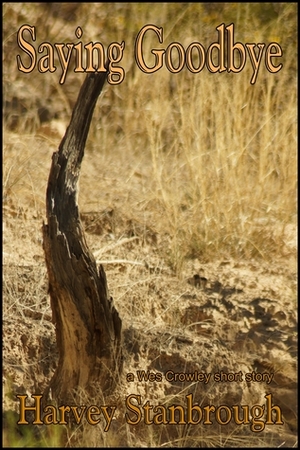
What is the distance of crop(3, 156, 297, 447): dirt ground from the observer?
319 cm

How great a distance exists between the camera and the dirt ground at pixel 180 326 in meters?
3.19

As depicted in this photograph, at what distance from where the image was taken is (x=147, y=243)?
4238 millimetres

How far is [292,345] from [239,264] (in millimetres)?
688

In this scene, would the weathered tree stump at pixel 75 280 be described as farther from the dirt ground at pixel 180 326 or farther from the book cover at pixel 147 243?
the dirt ground at pixel 180 326

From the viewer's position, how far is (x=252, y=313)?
365 cm

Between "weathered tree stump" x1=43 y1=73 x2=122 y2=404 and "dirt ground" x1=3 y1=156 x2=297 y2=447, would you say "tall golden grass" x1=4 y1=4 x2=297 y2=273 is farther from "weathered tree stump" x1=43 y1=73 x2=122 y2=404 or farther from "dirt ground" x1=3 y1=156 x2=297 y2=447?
"weathered tree stump" x1=43 y1=73 x2=122 y2=404

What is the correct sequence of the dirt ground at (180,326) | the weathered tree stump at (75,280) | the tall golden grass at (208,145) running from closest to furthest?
1. the weathered tree stump at (75,280)
2. the dirt ground at (180,326)
3. the tall golden grass at (208,145)

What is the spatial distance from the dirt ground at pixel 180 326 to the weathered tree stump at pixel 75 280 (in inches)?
9.7

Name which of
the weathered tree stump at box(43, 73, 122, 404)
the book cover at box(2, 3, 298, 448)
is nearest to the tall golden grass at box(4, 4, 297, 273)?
the book cover at box(2, 3, 298, 448)

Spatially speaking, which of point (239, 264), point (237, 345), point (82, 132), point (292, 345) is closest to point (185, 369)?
point (237, 345)

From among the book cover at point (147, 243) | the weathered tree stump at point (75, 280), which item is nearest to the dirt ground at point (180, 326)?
the book cover at point (147, 243)

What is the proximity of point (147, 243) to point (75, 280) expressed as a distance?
1.51m

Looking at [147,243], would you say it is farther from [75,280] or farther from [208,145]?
[75,280]

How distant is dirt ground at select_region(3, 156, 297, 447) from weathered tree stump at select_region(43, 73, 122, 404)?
245mm
